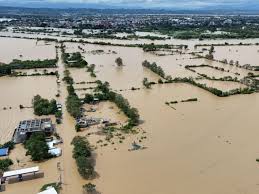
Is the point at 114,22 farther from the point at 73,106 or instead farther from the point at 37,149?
the point at 37,149

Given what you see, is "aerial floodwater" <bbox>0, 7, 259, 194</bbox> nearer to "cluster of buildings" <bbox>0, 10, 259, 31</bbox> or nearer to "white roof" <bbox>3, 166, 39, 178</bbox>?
"white roof" <bbox>3, 166, 39, 178</bbox>

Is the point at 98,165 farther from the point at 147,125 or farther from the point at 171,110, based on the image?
the point at 171,110

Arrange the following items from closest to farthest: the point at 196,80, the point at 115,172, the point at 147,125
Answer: the point at 115,172 < the point at 147,125 < the point at 196,80

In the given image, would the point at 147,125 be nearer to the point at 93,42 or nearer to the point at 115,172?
the point at 115,172

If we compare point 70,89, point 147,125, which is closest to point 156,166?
point 147,125

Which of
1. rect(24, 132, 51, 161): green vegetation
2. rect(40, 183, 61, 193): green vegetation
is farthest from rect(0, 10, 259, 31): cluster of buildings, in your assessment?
rect(40, 183, 61, 193): green vegetation

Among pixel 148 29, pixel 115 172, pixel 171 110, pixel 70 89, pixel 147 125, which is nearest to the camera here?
pixel 115 172

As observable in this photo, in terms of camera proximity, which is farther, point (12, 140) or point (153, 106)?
point (153, 106)

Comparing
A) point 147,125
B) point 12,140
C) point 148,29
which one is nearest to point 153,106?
point 147,125
